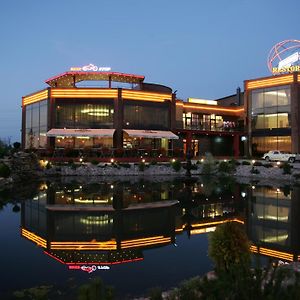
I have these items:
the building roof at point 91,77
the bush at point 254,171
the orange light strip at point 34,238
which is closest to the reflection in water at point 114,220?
the orange light strip at point 34,238

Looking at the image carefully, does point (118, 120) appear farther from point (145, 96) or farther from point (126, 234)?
point (126, 234)

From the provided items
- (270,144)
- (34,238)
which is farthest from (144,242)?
(270,144)

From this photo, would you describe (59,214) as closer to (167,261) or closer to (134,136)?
(167,261)

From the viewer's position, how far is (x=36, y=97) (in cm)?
4519

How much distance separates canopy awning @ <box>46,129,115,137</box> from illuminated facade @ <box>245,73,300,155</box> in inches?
779

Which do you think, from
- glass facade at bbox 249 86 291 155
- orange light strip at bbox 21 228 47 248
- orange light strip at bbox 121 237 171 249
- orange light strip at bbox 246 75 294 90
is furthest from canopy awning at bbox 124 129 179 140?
orange light strip at bbox 121 237 171 249

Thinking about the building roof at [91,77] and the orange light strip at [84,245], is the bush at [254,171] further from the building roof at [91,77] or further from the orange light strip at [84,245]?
the orange light strip at [84,245]

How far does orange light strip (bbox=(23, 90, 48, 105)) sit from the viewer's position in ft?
140

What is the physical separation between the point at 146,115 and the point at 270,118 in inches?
644

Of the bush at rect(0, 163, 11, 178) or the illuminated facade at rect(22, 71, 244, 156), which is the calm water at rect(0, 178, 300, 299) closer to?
the bush at rect(0, 163, 11, 178)

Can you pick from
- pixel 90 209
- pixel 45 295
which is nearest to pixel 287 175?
pixel 90 209

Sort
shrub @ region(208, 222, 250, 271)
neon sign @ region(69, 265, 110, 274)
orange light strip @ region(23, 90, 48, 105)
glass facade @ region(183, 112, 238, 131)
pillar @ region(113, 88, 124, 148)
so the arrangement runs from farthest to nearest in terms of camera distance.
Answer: glass facade @ region(183, 112, 238, 131) < orange light strip @ region(23, 90, 48, 105) < pillar @ region(113, 88, 124, 148) < neon sign @ region(69, 265, 110, 274) < shrub @ region(208, 222, 250, 271)

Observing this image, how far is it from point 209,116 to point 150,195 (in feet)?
109

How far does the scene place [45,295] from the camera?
655 centimetres
